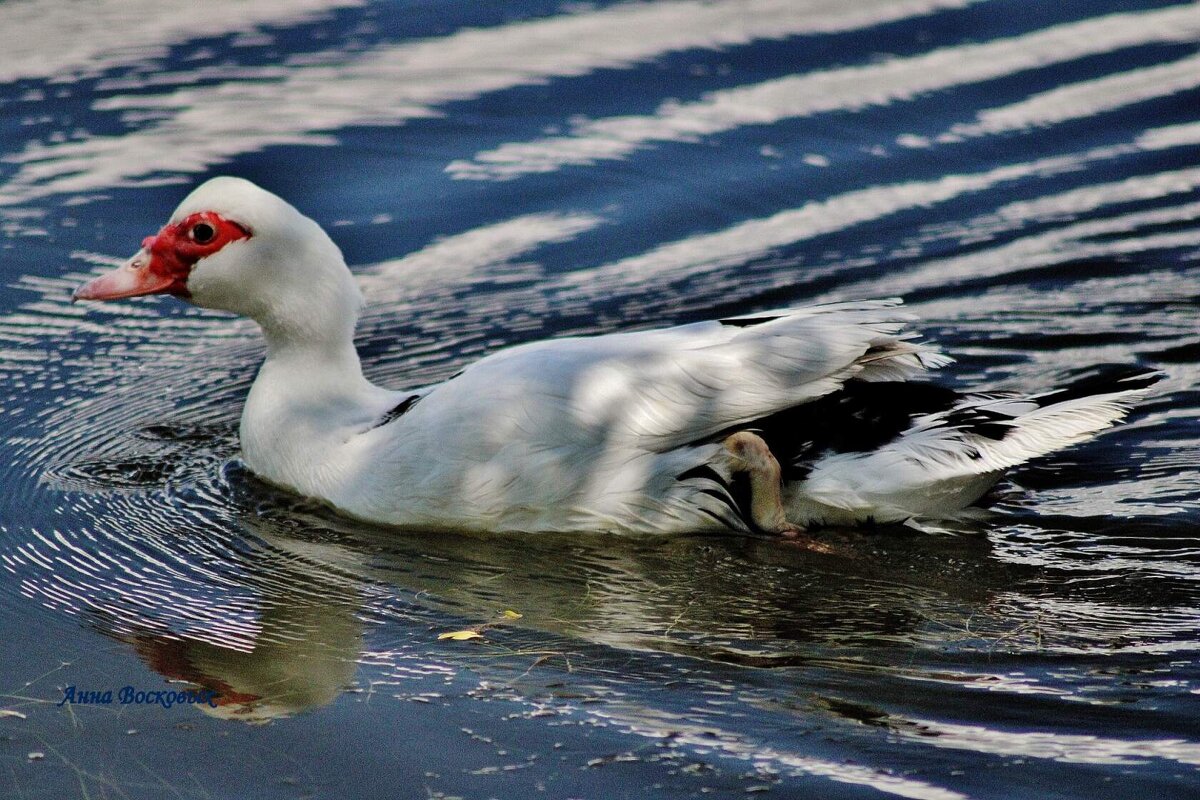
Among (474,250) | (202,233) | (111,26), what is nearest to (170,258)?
(202,233)

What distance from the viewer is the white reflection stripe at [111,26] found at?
1002 cm

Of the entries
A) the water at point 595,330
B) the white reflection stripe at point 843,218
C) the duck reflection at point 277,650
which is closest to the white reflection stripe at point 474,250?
the water at point 595,330

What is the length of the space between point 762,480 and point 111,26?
6.97m

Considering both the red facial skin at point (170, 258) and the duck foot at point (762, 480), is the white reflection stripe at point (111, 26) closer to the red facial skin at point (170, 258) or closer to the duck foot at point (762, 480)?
the red facial skin at point (170, 258)

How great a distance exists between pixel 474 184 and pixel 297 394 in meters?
2.97

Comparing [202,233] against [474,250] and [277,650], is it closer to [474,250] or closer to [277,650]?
[277,650]

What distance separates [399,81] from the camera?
32.1 feet

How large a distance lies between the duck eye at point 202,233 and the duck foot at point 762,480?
206 cm

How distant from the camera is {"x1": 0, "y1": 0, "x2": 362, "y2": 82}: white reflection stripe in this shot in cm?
1002

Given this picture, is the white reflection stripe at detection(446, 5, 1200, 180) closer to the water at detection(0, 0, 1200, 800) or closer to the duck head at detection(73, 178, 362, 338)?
the water at detection(0, 0, 1200, 800)

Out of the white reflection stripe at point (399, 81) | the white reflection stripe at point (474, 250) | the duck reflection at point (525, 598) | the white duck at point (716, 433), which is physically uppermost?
the white reflection stripe at point (399, 81)

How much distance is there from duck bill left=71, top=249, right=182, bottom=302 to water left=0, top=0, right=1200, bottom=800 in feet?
2.04

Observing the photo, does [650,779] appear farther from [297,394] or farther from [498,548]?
[297,394]

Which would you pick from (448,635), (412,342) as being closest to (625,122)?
(412,342)
